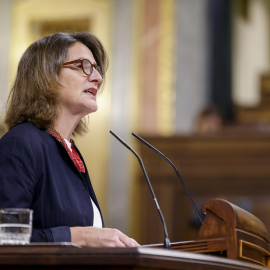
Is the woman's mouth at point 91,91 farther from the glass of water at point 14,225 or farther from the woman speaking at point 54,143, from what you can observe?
the glass of water at point 14,225

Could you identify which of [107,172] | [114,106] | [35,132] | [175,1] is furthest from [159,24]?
[35,132]

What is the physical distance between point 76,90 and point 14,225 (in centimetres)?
69

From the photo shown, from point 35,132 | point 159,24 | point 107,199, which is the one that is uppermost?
point 159,24

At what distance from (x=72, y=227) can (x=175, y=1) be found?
273 inches

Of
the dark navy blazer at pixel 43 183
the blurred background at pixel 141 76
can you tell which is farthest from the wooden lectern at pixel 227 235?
the blurred background at pixel 141 76

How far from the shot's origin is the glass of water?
6.10 feet

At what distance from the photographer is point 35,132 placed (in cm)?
232

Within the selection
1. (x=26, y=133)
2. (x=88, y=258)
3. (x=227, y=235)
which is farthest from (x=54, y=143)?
(x=88, y=258)

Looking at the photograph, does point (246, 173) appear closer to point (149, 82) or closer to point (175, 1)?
point (149, 82)

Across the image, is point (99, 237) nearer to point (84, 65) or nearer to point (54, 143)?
point (54, 143)

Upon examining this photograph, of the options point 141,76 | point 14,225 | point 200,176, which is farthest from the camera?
point 141,76

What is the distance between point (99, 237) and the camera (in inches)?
79.7

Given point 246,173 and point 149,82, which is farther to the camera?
point 149,82

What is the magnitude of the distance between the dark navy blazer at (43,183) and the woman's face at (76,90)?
0.15 m
